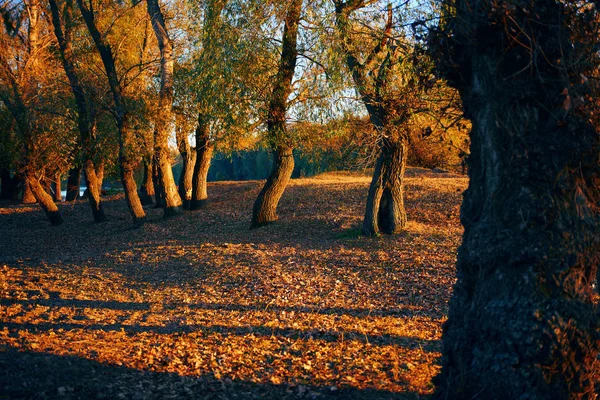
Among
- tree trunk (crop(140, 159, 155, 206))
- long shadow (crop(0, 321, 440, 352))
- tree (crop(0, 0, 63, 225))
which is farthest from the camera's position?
tree trunk (crop(140, 159, 155, 206))

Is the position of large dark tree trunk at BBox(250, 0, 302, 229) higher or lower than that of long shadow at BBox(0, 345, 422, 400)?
higher

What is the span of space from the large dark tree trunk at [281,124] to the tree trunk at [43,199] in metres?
9.44

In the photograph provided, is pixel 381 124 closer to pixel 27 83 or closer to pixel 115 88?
pixel 115 88

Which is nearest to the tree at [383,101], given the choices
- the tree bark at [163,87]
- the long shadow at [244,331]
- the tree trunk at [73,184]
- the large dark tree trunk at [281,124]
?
the large dark tree trunk at [281,124]

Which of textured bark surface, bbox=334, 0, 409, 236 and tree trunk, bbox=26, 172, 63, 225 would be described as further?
tree trunk, bbox=26, 172, 63, 225

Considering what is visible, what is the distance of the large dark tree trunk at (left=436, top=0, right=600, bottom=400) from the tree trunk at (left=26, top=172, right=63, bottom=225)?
62.2 feet

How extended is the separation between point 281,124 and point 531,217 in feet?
34.2

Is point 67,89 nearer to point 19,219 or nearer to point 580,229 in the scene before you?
point 19,219

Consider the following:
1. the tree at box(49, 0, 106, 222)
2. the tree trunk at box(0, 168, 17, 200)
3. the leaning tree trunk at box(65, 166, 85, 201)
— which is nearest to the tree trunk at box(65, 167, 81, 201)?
the leaning tree trunk at box(65, 166, 85, 201)

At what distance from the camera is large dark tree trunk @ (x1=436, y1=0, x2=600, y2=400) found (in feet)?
12.8

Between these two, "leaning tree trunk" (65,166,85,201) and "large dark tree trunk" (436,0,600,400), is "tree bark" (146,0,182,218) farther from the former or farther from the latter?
"large dark tree trunk" (436,0,600,400)

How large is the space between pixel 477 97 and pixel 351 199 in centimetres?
1323

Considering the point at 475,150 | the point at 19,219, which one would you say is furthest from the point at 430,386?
the point at 19,219

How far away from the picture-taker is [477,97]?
4285 mm
